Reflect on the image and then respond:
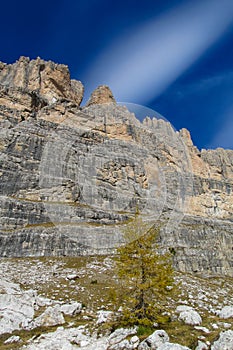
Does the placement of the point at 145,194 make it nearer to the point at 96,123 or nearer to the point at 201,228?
the point at 201,228

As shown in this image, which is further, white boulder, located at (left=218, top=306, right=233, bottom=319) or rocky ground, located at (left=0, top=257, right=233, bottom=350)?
white boulder, located at (left=218, top=306, right=233, bottom=319)

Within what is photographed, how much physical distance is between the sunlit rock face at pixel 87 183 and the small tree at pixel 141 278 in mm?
28477

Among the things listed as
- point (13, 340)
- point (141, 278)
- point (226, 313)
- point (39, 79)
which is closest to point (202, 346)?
point (141, 278)

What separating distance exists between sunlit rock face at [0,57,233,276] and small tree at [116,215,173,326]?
93.4ft

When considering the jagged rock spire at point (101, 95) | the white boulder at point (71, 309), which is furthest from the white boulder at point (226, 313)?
the jagged rock spire at point (101, 95)

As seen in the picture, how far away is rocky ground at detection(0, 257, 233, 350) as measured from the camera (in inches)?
520

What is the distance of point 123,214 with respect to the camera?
6938 cm

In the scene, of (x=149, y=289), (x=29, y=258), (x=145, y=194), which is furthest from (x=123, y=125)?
(x=149, y=289)

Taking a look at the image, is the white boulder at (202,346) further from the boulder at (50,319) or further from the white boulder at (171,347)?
the boulder at (50,319)

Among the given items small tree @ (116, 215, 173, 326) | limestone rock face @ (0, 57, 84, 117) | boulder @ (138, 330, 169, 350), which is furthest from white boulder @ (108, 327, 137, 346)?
limestone rock face @ (0, 57, 84, 117)

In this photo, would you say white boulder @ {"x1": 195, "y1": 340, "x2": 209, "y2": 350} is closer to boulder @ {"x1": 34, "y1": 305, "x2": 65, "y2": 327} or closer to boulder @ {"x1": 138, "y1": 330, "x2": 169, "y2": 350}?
boulder @ {"x1": 138, "y1": 330, "x2": 169, "y2": 350}

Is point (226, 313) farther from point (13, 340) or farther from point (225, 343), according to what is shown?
point (13, 340)

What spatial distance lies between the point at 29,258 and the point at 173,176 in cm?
7087

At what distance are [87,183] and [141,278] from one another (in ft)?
196
